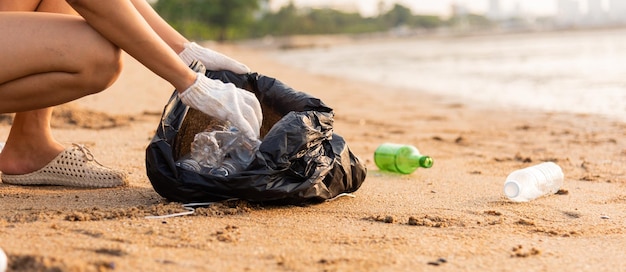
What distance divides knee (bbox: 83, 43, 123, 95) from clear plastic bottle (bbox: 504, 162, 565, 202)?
1517 mm

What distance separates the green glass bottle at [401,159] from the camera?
3.33m

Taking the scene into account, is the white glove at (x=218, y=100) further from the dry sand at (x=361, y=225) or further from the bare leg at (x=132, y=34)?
the dry sand at (x=361, y=225)

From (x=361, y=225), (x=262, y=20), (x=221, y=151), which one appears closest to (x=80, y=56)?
(x=221, y=151)

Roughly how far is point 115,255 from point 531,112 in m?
5.27

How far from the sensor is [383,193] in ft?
9.24

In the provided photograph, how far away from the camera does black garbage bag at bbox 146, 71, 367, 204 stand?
229 centimetres

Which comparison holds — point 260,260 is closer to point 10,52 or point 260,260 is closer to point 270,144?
point 270,144

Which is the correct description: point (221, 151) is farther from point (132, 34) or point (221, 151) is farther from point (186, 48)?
point (132, 34)

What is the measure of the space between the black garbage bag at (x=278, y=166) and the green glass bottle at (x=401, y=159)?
80 cm

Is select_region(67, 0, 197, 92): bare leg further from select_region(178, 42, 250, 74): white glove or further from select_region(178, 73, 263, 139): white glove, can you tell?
select_region(178, 42, 250, 74): white glove

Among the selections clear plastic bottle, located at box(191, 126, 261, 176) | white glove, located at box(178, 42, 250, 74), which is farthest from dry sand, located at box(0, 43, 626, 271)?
white glove, located at box(178, 42, 250, 74)

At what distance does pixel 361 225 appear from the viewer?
87.0 inches

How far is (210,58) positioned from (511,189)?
1.27 metres

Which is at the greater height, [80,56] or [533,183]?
[80,56]
